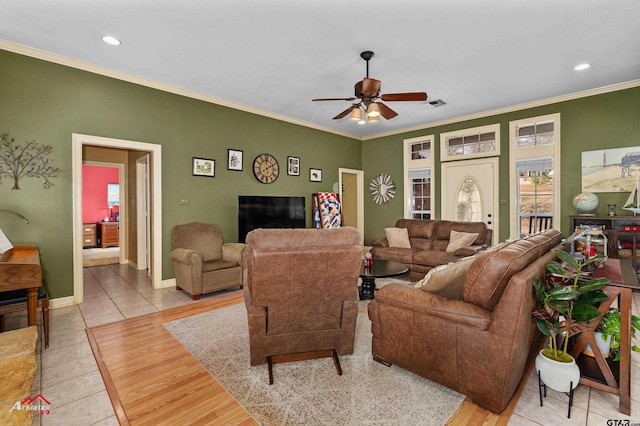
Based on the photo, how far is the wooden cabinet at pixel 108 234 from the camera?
326 inches

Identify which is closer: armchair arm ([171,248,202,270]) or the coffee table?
the coffee table

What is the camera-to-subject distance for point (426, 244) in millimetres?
5211

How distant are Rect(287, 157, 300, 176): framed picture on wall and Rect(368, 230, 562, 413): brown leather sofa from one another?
439cm

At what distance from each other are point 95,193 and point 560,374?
10999 millimetres

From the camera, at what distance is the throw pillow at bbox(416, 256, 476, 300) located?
1.97 metres

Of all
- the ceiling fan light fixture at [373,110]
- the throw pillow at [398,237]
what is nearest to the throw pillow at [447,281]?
the ceiling fan light fixture at [373,110]

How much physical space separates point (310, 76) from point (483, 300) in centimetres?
351

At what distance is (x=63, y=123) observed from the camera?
3.58 meters

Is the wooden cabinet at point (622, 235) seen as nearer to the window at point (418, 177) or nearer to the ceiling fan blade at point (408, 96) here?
the window at point (418, 177)

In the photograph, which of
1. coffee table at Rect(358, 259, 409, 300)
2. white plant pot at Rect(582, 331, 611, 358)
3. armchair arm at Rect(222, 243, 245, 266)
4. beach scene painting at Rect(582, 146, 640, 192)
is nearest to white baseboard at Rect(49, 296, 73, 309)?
armchair arm at Rect(222, 243, 245, 266)

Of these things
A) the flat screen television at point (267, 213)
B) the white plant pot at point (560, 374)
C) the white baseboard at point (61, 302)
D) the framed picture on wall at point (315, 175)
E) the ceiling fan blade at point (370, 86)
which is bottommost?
the white baseboard at point (61, 302)

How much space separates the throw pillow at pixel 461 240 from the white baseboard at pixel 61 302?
5.20 metres

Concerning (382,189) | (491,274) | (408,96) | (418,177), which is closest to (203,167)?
(408,96)

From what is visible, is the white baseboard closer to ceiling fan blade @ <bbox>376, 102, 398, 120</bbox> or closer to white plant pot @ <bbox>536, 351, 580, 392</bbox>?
ceiling fan blade @ <bbox>376, 102, 398, 120</bbox>
